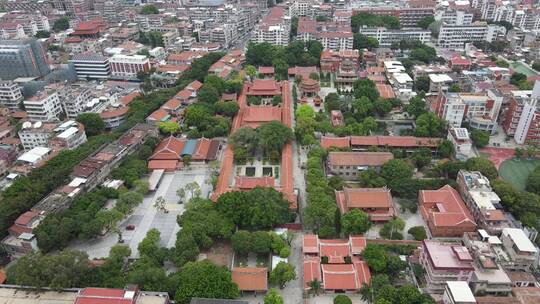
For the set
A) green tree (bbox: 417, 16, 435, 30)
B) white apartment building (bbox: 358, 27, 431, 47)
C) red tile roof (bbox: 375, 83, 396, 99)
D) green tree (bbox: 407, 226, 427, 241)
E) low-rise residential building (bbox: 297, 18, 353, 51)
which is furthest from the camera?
green tree (bbox: 417, 16, 435, 30)

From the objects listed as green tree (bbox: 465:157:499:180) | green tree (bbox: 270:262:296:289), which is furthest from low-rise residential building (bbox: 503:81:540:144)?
green tree (bbox: 270:262:296:289)

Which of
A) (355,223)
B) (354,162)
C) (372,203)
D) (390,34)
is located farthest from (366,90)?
(390,34)

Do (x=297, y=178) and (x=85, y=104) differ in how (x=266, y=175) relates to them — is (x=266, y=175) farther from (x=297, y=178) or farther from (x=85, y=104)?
(x=85, y=104)

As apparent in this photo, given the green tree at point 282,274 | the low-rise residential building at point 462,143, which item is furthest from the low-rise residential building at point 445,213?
the green tree at point 282,274

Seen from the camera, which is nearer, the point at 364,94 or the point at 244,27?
the point at 364,94

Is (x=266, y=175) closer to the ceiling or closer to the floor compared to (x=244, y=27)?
closer to the floor

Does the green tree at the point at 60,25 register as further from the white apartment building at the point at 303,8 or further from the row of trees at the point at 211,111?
the row of trees at the point at 211,111

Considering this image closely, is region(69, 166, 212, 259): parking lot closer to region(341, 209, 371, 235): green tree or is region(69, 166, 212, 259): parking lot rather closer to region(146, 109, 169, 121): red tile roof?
region(146, 109, 169, 121): red tile roof

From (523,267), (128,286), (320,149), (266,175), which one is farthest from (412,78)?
(128,286)
